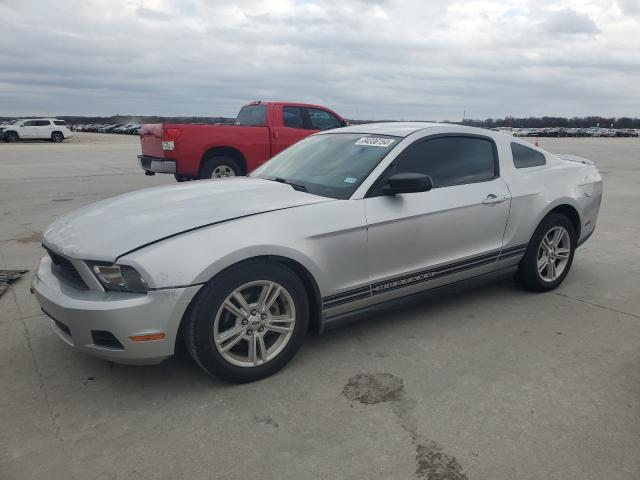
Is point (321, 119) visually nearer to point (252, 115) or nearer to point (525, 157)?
point (252, 115)

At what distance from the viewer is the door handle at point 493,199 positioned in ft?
13.0

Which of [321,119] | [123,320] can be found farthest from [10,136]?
[123,320]

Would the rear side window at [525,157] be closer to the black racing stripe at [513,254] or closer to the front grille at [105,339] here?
the black racing stripe at [513,254]

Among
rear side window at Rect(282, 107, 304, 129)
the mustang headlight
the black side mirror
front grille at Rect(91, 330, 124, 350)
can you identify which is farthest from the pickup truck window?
front grille at Rect(91, 330, 124, 350)

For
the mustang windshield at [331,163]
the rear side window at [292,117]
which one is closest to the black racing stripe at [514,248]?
the mustang windshield at [331,163]

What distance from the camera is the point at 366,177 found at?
349 centimetres

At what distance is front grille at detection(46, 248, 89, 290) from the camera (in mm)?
2934

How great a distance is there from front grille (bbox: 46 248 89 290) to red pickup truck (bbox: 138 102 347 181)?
598cm

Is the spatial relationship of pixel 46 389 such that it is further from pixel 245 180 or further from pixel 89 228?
pixel 245 180

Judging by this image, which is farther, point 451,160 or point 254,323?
point 451,160

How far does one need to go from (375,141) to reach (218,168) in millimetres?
5910

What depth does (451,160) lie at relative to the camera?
13.0 feet

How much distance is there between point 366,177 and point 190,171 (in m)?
6.21

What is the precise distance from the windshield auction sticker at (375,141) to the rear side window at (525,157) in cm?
125
